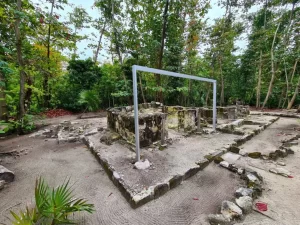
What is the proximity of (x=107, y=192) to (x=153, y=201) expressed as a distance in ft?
2.11

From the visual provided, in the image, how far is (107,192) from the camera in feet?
5.99

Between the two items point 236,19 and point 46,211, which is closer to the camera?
point 46,211

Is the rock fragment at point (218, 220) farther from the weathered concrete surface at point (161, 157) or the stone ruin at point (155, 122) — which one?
the stone ruin at point (155, 122)

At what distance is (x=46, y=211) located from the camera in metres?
1.18

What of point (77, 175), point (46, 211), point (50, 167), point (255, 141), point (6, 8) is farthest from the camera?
point (255, 141)

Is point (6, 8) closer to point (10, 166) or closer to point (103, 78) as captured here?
point (10, 166)

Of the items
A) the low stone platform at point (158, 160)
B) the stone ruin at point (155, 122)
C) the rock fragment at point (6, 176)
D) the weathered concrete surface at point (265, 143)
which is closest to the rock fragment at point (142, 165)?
the low stone platform at point (158, 160)

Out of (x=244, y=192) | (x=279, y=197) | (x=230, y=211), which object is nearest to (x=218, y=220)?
(x=230, y=211)

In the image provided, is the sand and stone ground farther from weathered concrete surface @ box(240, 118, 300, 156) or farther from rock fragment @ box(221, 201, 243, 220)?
weathered concrete surface @ box(240, 118, 300, 156)

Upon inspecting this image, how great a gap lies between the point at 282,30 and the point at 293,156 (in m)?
10.0

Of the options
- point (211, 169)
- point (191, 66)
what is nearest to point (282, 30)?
point (191, 66)

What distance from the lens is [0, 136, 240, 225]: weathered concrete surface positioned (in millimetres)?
1441

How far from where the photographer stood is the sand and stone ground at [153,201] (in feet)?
4.72

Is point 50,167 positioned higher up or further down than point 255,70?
further down
